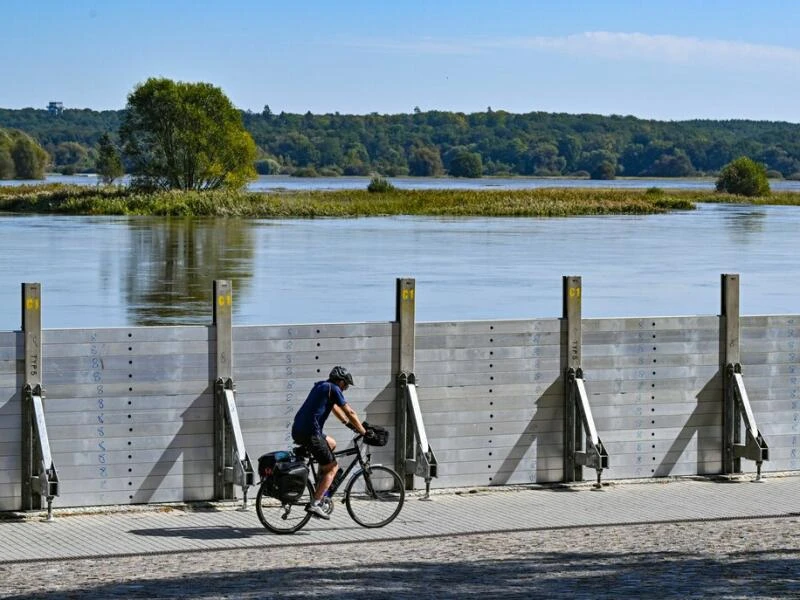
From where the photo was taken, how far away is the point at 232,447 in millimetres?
13039

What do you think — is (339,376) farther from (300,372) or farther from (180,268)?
(180,268)

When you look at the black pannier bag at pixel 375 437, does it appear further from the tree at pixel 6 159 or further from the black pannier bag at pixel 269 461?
the tree at pixel 6 159

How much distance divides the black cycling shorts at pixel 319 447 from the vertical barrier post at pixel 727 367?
481 centimetres

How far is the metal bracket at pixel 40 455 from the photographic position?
12.2 metres

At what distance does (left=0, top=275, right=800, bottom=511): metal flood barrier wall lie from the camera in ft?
42.0

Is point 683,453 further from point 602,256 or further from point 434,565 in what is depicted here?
point 602,256

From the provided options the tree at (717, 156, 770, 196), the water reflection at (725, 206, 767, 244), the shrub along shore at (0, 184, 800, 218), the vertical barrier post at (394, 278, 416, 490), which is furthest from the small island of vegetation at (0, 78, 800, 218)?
the vertical barrier post at (394, 278, 416, 490)

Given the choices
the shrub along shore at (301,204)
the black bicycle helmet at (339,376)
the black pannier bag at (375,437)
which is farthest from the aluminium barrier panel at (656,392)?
the shrub along shore at (301,204)

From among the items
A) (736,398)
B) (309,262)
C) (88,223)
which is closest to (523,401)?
(736,398)

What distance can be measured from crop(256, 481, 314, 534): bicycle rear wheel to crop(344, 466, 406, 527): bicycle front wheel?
366 mm

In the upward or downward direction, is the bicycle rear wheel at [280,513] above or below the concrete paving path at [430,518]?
above

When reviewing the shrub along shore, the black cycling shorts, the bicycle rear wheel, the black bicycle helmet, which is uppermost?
the shrub along shore

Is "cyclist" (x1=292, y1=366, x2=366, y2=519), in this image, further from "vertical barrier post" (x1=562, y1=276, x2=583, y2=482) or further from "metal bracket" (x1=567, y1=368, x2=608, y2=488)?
"vertical barrier post" (x1=562, y1=276, x2=583, y2=482)

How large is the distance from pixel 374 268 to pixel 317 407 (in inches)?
1398
